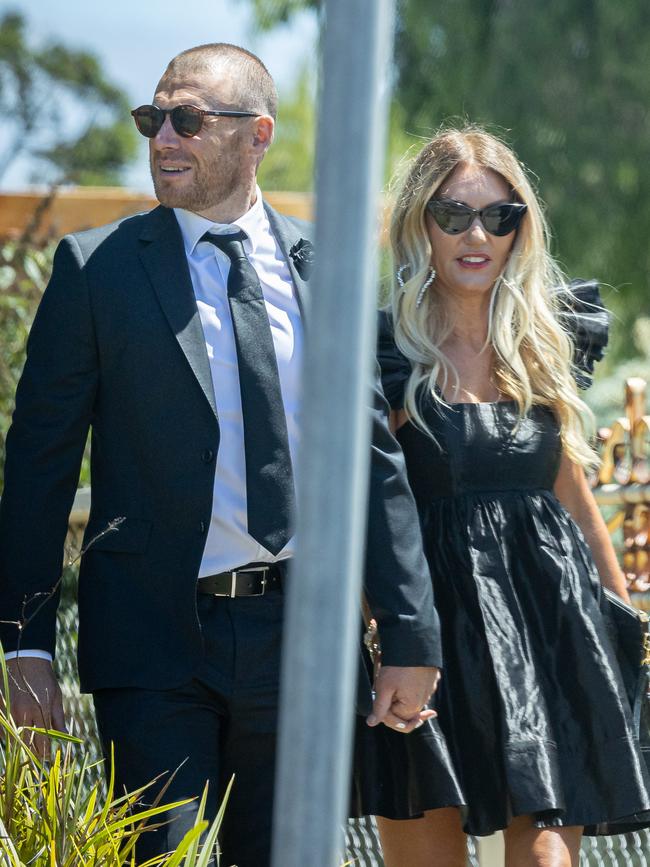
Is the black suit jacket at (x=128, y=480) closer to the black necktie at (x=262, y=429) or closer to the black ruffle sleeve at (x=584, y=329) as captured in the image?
the black necktie at (x=262, y=429)

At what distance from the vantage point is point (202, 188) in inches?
111

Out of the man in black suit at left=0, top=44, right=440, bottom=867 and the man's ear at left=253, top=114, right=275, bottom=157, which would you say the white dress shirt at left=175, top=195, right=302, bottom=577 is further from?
the man's ear at left=253, top=114, right=275, bottom=157

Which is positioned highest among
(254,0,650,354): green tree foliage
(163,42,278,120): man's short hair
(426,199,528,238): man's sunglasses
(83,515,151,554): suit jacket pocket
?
(254,0,650,354): green tree foliage

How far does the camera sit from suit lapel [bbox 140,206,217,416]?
2752mm

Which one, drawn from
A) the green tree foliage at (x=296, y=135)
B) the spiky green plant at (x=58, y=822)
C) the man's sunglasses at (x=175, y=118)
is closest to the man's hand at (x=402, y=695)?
the spiky green plant at (x=58, y=822)

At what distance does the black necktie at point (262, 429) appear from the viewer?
2730mm

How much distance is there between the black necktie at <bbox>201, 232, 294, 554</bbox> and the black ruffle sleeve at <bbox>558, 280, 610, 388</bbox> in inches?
37.4

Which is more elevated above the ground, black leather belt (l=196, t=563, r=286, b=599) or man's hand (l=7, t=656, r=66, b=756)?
black leather belt (l=196, t=563, r=286, b=599)

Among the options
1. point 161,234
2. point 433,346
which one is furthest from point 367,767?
point 161,234

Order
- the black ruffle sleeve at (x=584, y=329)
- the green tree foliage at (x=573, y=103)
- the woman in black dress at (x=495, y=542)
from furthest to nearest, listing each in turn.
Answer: the green tree foliage at (x=573, y=103), the black ruffle sleeve at (x=584, y=329), the woman in black dress at (x=495, y=542)

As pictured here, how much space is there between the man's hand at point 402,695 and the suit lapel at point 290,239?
2.50 ft

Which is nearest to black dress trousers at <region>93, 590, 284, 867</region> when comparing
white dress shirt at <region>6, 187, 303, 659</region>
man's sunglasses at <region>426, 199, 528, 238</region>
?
white dress shirt at <region>6, 187, 303, 659</region>

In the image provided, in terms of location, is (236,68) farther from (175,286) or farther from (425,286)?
(425,286)

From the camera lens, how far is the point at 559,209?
38.1 feet
